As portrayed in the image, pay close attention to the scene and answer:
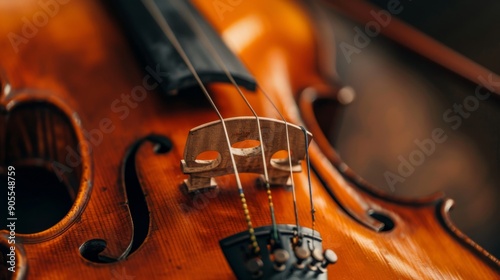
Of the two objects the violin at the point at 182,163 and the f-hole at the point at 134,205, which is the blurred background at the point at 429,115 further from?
the f-hole at the point at 134,205

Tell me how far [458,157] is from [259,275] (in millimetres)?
1129

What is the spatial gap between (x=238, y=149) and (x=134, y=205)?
8.2 inches

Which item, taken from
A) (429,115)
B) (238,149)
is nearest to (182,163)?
(238,149)

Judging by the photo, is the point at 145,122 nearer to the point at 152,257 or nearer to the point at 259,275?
the point at 152,257

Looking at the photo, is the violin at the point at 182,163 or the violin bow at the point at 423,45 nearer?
the violin at the point at 182,163

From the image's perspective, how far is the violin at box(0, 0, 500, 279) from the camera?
761 millimetres

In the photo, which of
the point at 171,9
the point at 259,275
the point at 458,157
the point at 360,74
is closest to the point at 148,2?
the point at 171,9

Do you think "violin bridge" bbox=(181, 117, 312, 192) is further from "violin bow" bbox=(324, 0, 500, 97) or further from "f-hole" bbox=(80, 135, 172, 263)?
"violin bow" bbox=(324, 0, 500, 97)

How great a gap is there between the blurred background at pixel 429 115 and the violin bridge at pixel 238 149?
714 mm

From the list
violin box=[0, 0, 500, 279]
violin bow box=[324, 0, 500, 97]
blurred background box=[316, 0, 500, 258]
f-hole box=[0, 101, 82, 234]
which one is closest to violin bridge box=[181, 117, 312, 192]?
violin box=[0, 0, 500, 279]

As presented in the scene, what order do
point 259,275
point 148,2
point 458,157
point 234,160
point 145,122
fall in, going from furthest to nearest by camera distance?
1. point 458,157
2. point 148,2
3. point 145,122
4. point 234,160
5. point 259,275

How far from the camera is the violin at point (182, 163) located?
30.0 inches

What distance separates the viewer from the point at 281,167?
0.90 meters

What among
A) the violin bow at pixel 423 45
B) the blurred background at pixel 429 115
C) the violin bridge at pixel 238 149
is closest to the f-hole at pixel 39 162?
the violin bridge at pixel 238 149
